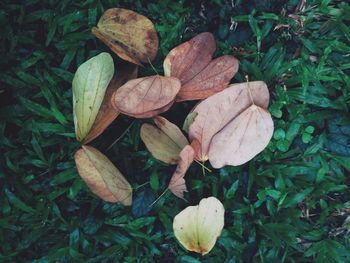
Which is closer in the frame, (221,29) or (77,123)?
(77,123)

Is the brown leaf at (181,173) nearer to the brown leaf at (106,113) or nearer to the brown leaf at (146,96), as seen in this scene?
the brown leaf at (146,96)

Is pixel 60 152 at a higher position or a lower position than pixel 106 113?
lower

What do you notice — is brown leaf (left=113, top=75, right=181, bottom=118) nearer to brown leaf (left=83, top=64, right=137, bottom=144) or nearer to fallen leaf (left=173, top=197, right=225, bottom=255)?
brown leaf (left=83, top=64, right=137, bottom=144)

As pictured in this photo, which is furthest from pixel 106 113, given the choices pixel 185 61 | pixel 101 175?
pixel 185 61

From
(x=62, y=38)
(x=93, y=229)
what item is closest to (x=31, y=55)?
(x=62, y=38)

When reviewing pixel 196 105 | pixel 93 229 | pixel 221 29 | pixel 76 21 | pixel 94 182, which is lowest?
pixel 93 229

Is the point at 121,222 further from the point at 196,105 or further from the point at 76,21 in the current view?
the point at 76,21

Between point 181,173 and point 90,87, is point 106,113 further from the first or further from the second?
point 181,173

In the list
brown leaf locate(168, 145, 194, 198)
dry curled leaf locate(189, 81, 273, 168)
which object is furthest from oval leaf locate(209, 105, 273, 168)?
brown leaf locate(168, 145, 194, 198)
